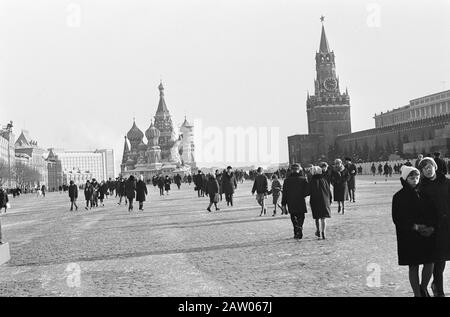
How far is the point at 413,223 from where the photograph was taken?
709 cm

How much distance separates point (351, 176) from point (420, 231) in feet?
49.6

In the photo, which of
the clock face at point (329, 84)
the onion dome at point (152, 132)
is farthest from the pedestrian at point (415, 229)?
the onion dome at point (152, 132)

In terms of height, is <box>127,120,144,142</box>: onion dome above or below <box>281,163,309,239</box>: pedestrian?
above

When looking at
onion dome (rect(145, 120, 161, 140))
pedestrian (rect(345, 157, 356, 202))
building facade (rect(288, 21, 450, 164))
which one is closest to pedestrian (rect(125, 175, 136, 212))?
pedestrian (rect(345, 157, 356, 202))

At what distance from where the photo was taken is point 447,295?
24.0 ft

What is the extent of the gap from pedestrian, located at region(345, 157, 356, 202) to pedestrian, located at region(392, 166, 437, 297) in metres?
13.6

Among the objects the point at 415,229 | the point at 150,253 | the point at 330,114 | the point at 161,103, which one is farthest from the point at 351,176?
the point at 161,103

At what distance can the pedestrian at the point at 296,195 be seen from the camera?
44.4 ft

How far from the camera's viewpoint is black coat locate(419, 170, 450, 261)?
7.13m

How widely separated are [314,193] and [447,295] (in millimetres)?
Answer: 6126

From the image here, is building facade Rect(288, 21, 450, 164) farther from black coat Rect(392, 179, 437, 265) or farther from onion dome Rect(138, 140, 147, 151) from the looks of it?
black coat Rect(392, 179, 437, 265)

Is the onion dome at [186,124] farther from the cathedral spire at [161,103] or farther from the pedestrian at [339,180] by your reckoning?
the pedestrian at [339,180]

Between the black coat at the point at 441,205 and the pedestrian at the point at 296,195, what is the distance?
6.05 m
